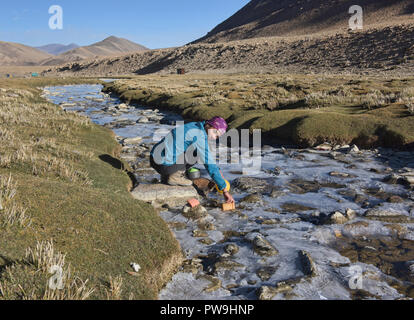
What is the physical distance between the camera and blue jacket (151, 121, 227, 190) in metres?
8.23

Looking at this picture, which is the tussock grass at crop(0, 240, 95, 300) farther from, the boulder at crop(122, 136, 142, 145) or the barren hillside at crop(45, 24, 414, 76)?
the barren hillside at crop(45, 24, 414, 76)

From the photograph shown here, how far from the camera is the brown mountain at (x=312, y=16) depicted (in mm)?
124062

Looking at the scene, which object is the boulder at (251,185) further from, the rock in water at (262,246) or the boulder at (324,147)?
the boulder at (324,147)

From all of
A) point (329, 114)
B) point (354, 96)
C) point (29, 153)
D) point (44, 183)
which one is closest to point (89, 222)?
point (44, 183)

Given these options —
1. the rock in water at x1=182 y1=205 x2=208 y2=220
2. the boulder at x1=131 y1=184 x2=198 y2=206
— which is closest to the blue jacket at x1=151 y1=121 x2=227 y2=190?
the boulder at x1=131 y1=184 x2=198 y2=206

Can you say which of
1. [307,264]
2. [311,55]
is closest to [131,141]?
[307,264]

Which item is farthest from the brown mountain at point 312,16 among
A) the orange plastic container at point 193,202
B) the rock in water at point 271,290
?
the rock in water at point 271,290

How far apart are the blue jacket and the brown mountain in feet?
363

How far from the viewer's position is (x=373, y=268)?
20.5 ft

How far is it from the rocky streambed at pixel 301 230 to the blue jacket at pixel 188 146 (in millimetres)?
1050

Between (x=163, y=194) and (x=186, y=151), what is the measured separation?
58.6 inches

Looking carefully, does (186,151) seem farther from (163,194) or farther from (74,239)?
(74,239)

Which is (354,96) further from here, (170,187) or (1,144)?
(1,144)

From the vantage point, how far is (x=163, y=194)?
958 centimetres
